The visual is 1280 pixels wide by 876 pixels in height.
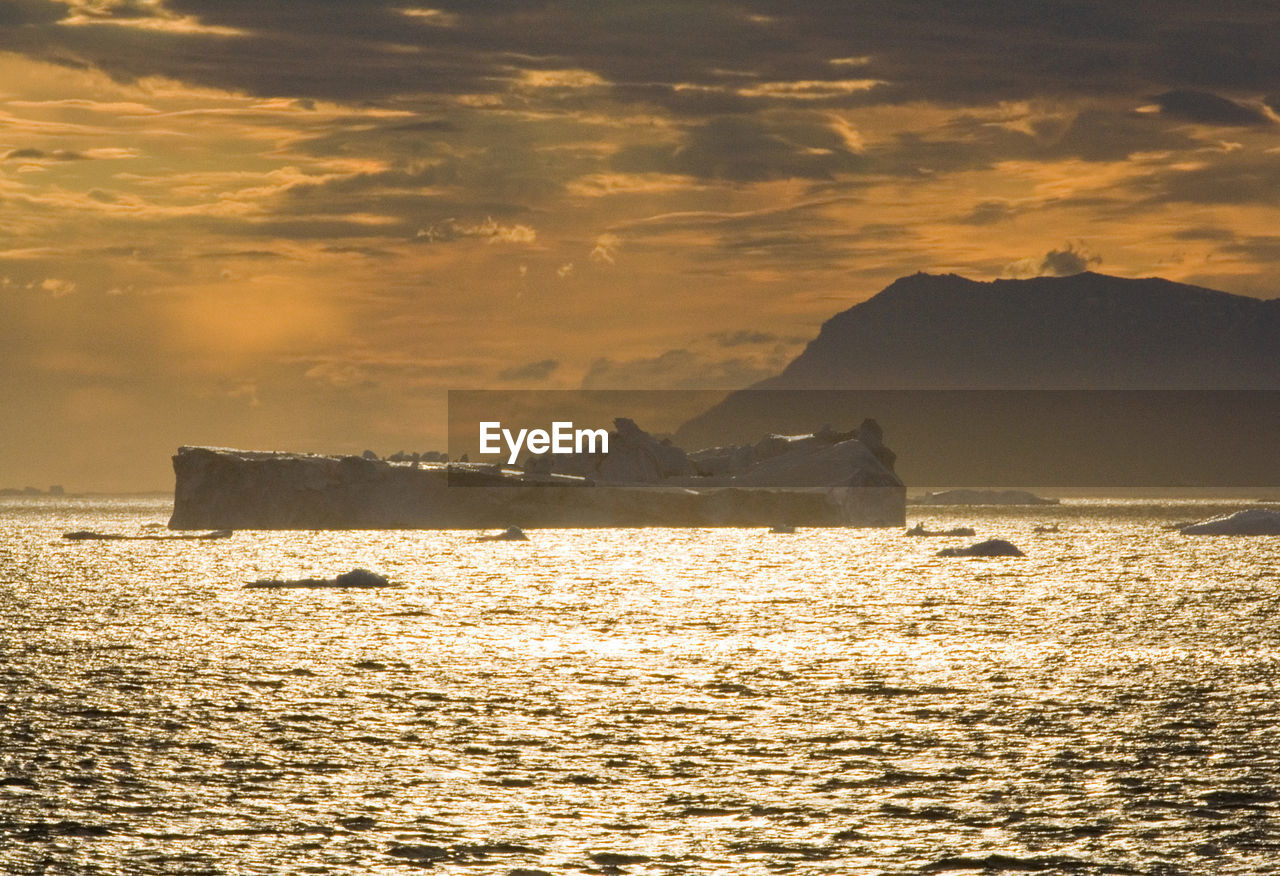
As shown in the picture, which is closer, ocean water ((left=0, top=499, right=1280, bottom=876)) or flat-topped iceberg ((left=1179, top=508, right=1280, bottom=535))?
ocean water ((left=0, top=499, right=1280, bottom=876))

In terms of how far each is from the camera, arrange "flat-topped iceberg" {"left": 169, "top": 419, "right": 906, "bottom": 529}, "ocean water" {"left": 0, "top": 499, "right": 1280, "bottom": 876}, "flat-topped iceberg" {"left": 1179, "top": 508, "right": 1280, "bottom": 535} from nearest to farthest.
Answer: "ocean water" {"left": 0, "top": 499, "right": 1280, "bottom": 876}, "flat-topped iceberg" {"left": 169, "top": 419, "right": 906, "bottom": 529}, "flat-topped iceberg" {"left": 1179, "top": 508, "right": 1280, "bottom": 535}

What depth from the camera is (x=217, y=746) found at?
2870cm

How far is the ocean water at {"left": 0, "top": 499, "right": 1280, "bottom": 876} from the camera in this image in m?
21.0

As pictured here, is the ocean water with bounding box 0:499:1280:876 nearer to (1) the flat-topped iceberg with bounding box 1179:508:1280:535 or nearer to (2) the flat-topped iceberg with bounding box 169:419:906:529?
(2) the flat-topped iceberg with bounding box 169:419:906:529

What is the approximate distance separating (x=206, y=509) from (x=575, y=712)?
273 ft

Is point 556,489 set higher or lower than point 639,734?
higher

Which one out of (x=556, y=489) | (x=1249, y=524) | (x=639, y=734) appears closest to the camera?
(x=639, y=734)

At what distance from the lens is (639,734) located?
1180 inches

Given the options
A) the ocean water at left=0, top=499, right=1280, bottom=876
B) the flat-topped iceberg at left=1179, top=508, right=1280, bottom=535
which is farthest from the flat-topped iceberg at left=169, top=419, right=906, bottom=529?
the ocean water at left=0, top=499, right=1280, bottom=876

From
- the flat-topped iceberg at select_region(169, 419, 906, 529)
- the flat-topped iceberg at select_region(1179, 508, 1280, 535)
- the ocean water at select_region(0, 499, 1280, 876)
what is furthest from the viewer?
the flat-topped iceberg at select_region(1179, 508, 1280, 535)

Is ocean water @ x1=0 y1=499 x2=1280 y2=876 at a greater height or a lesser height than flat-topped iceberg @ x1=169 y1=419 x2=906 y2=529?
lesser

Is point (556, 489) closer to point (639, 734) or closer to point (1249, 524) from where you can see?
point (1249, 524)

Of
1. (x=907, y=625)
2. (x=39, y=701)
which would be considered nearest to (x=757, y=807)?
(x=39, y=701)

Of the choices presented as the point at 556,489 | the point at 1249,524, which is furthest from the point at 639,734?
the point at 1249,524
